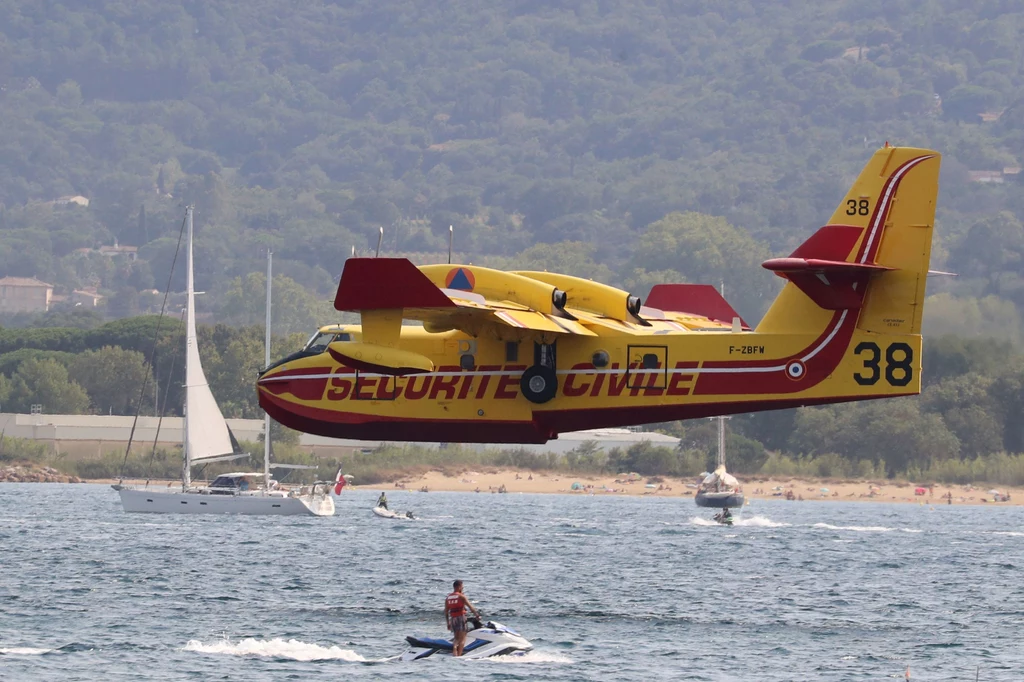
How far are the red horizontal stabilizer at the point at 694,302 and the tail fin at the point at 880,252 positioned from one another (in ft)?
22.0

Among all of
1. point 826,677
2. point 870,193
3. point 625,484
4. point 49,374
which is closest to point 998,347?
point 625,484

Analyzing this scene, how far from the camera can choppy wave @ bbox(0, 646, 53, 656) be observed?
4438 centimetres

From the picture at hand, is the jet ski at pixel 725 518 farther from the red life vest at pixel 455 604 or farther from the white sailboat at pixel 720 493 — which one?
the red life vest at pixel 455 604

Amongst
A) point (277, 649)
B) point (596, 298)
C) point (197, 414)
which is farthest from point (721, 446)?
point (596, 298)

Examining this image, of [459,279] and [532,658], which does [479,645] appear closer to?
[532,658]

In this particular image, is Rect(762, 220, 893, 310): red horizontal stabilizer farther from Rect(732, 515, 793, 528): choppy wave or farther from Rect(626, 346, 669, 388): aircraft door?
Rect(732, 515, 793, 528): choppy wave

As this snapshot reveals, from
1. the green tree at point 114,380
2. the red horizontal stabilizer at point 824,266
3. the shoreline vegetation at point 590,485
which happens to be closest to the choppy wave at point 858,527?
the shoreline vegetation at point 590,485

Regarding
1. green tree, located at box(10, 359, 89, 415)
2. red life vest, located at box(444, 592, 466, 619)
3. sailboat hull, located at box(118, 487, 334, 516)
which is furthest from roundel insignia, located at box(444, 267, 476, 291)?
green tree, located at box(10, 359, 89, 415)

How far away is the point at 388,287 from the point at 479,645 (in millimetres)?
13167

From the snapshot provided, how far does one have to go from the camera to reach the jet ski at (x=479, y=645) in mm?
43031

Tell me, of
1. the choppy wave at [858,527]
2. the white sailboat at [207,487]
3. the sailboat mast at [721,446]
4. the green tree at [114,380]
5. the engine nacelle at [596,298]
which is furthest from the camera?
the green tree at [114,380]

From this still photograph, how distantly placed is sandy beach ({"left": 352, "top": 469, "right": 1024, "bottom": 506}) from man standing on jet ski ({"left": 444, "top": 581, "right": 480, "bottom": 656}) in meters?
90.9

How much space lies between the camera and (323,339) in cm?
3816

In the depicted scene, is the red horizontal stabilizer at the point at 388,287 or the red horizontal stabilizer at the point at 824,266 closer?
the red horizontal stabilizer at the point at 388,287
